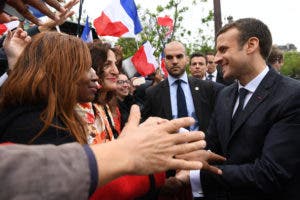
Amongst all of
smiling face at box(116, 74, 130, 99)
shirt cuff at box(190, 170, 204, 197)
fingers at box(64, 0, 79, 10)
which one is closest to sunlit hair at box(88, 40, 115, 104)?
fingers at box(64, 0, 79, 10)

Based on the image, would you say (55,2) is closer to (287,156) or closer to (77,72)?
(77,72)

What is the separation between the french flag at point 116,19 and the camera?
21.6ft

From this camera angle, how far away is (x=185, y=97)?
5.04m

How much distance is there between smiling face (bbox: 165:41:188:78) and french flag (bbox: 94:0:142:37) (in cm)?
118

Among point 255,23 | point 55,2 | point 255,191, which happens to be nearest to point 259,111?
point 255,191

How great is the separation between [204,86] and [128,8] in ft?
7.70

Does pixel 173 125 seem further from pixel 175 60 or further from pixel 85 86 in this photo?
pixel 175 60

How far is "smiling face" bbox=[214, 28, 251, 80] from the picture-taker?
2867 millimetres

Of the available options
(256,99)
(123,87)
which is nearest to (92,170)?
(256,99)

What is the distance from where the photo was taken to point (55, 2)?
1500 millimetres

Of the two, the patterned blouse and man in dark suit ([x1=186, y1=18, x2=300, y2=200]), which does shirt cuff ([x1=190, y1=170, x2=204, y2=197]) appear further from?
the patterned blouse

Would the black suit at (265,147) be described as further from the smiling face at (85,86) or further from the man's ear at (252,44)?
the smiling face at (85,86)

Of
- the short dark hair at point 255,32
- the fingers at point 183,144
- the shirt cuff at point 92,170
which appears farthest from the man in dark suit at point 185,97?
the shirt cuff at point 92,170

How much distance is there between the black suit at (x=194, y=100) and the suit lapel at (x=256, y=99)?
2208mm
